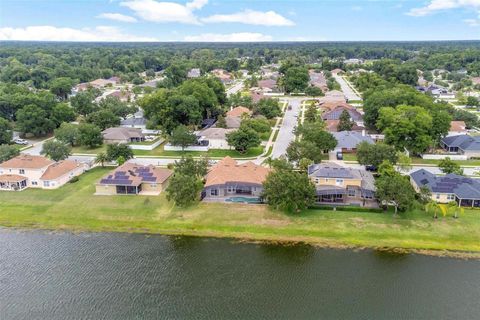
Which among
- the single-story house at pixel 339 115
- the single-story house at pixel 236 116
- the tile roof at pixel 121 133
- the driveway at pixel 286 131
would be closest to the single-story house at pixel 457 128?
the single-story house at pixel 339 115

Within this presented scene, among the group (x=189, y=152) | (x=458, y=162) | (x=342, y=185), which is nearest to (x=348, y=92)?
(x=458, y=162)

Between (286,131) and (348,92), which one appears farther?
(348,92)

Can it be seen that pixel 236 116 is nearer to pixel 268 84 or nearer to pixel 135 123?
pixel 135 123

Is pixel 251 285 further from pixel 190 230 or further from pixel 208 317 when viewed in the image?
pixel 190 230

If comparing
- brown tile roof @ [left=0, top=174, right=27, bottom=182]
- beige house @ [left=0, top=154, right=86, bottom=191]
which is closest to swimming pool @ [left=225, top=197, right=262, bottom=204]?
beige house @ [left=0, top=154, right=86, bottom=191]

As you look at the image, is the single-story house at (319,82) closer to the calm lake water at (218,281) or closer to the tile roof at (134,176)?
the tile roof at (134,176)

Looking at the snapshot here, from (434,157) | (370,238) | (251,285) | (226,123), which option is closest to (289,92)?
(226,123)
